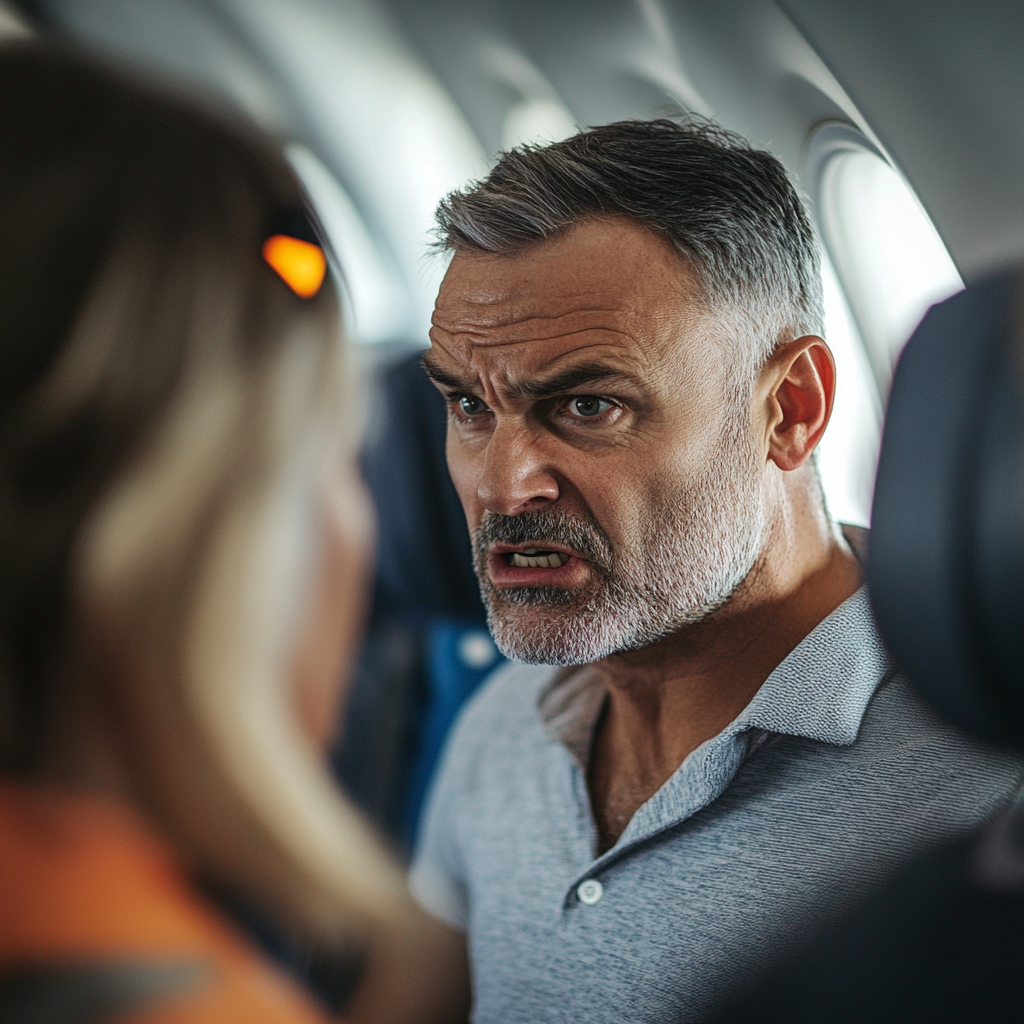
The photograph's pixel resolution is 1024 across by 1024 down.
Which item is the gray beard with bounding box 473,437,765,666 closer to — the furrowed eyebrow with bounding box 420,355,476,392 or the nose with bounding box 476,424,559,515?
the nose with bounding box 476,424,559,515

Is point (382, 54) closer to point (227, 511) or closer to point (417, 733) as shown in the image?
point (227, 511)

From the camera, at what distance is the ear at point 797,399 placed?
1.02 metres

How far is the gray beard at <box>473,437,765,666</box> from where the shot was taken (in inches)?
39.8

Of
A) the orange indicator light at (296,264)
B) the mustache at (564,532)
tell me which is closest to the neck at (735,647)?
the mustache at (564,532)

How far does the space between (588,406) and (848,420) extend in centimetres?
35

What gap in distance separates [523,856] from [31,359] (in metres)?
0.93

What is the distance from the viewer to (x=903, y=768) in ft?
3.10

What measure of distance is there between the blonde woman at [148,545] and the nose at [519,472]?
1.29 ft

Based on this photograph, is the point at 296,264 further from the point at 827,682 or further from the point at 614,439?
the point at 827,682

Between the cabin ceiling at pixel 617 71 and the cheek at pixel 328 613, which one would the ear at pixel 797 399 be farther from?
the cheek at pixel 328 613

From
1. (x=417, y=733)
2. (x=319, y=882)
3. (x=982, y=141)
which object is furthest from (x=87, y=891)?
(x=417, y=733)

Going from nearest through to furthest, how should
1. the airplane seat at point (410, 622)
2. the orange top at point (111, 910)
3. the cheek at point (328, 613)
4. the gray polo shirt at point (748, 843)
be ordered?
1. the orange top at point (111, 910)
2. the cheek at point (328, 613)
3. the gray polo shirt at point (748, 843)
4. the airplane seat at point (410, 622)

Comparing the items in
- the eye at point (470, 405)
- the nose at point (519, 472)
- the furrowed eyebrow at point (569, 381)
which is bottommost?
the nose at point (519, 472)

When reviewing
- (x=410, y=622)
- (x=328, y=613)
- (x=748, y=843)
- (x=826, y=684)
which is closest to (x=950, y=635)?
(x=826, y=684)
